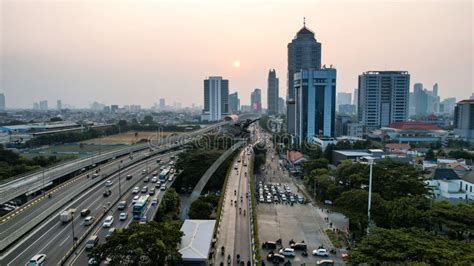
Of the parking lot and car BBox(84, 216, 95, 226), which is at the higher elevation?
car BBox(84, 216, 95, 226)

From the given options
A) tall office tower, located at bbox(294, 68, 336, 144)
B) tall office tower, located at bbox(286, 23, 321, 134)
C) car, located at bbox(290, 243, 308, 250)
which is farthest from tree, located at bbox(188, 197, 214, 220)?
tall office tower, located at bbox(286, 23, 321, 134)

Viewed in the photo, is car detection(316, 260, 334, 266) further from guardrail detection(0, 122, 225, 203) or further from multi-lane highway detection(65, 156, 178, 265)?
guardrail detection(0, 122, 225, 203)

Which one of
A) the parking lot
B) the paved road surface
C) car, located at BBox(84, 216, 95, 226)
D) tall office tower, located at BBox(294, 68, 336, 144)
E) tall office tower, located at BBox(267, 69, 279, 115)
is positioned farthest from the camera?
tall office tower, located at BBox(267, 69, 279, 115)

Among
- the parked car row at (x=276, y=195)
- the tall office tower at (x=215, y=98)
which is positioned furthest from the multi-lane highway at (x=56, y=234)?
the tall office tower at (x=215, y=98)

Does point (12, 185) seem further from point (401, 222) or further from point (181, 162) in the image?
point (401, 222)

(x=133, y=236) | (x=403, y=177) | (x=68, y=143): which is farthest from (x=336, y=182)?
(x=68, y=143)

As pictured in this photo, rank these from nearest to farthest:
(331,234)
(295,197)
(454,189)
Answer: (331,234)
(454,189)
(295,197)

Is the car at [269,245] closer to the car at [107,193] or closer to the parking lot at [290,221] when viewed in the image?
the parking lot at [290,221]
